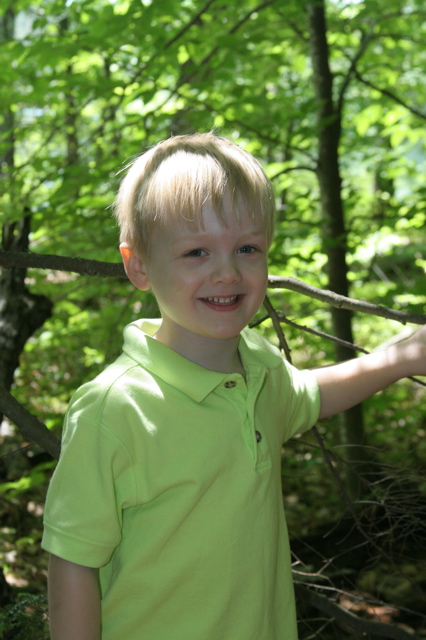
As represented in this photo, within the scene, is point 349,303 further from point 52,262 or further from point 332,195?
point 332,195

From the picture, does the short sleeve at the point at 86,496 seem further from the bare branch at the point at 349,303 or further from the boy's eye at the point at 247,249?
the bare branch at the point at 349,303

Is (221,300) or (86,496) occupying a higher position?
(221,300)

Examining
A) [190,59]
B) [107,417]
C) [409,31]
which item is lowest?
[107,417]

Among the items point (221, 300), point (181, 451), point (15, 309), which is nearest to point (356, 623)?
point (181, 451)

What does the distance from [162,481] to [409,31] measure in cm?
504

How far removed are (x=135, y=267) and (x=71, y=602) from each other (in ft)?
2.15

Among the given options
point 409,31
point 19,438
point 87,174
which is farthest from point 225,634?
point 409,31

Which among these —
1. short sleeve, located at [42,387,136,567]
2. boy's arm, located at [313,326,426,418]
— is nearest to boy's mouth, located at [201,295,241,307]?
short sleeve, located at [42,387,136,567]

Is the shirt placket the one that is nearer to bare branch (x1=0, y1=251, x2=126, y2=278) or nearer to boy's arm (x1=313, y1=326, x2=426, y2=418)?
boy's arm (x1=313, y1=326, x2=426, y2=418)

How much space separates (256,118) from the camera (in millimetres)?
3711

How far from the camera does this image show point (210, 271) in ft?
3.88

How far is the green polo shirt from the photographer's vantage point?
1.05m

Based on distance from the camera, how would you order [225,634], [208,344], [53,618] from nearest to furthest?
1. [53,618]
2. [225,634]
3. [208,344]

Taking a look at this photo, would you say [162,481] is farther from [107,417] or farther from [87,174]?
[87,174]
